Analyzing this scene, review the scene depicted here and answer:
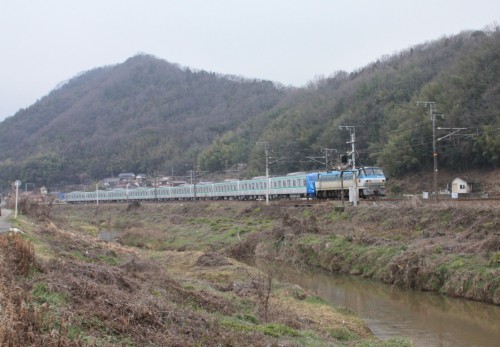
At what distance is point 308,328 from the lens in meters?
11.9

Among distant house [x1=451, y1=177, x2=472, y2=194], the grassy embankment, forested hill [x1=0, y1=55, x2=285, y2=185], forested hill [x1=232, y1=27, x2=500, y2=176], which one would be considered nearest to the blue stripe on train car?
forested hill [x1=232, y1=27, x2=500, y2=176]

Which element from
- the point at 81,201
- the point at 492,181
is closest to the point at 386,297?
the point at 492,181

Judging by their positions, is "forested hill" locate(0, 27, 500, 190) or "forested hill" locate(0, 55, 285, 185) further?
"forested hill" locate(0, 55, 285, 185)

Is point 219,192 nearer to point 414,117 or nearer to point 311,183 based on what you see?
point 311,183

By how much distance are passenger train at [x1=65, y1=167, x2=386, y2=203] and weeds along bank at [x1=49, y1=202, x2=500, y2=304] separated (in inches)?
175

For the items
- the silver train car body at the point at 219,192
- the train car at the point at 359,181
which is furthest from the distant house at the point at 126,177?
the train car at the point at 359,181

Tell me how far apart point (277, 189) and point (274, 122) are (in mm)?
47720

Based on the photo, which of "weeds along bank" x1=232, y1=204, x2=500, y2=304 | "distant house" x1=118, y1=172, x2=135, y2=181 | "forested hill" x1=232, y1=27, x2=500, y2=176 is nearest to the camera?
"weeds along bank" x1=232, y1=204, x2=500, y2=304

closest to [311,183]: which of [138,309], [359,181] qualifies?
[359,181]

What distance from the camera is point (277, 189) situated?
55406 millimetres

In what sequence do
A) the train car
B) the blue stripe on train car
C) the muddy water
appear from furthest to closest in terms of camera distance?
the blue stripe on train car < the train car < the muddy water

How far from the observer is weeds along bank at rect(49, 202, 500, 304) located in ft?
59.9

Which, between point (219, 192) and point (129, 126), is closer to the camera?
point (219, 192)

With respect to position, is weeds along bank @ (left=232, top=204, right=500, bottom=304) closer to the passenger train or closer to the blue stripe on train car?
the passenger train
